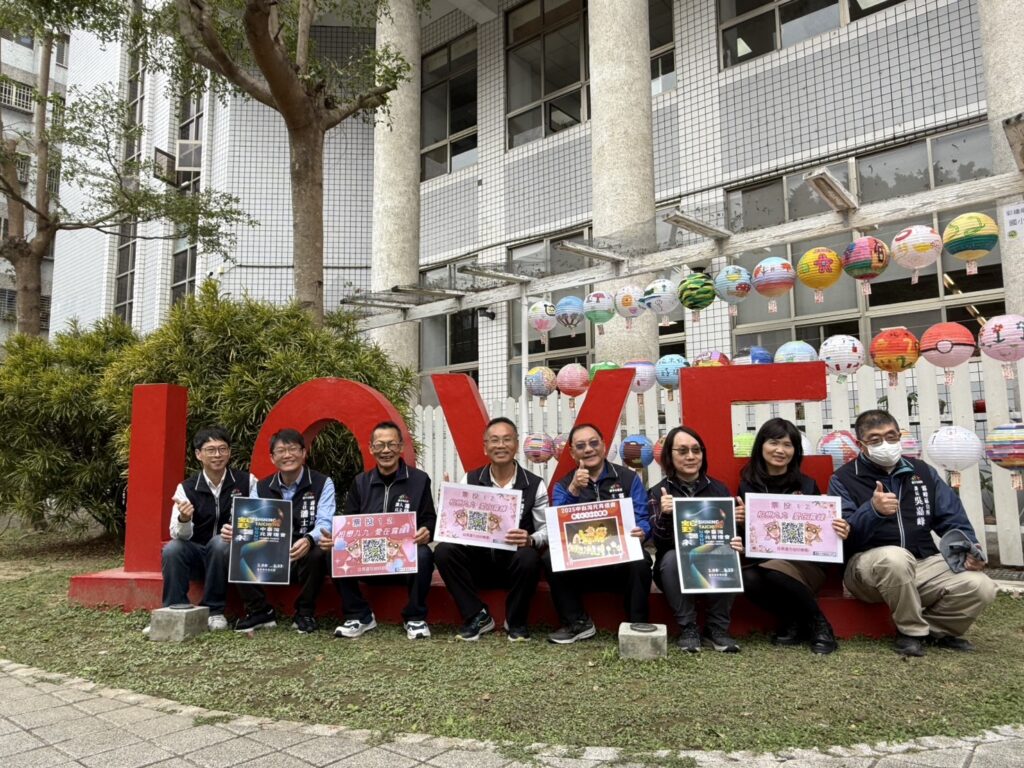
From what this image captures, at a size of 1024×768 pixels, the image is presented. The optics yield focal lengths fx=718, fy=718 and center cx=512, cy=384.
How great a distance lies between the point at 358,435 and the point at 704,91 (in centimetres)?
822

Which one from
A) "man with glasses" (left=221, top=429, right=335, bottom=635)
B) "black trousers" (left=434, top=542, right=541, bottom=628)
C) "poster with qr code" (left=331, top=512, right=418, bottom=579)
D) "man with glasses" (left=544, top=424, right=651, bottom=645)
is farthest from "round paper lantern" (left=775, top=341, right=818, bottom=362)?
"man with glasses" (left=221, top=429, right=335, bottom=635)

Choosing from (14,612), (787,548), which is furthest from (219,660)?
(787,548)

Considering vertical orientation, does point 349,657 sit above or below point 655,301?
below

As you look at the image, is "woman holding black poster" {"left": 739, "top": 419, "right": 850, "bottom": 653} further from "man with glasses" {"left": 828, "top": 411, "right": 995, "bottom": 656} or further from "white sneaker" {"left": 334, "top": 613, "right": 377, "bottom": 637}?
"white sneaker" {"left": 334, "top": 613, "right": 377, "bottom": 637}

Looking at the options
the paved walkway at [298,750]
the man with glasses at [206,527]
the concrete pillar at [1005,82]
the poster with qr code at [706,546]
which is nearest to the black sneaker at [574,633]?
the poster with qr code at [706,546]

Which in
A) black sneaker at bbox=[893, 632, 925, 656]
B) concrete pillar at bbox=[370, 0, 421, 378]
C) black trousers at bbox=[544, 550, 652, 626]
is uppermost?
concrete pillar at bbox=[370, 0, 421, 378]

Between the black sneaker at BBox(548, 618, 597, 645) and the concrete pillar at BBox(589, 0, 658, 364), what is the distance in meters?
5.04

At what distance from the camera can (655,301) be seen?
22.6ft

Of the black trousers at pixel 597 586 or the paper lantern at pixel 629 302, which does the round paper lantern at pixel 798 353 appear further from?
the black trousers at pixel 597 586

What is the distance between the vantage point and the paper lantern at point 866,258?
19.1 ft

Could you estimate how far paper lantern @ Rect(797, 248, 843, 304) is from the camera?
237 inches

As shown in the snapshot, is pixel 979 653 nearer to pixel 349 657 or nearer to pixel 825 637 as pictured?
pixel 825 637

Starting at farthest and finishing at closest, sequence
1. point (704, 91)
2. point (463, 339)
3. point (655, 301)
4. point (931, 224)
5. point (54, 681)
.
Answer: point (463, 339) < point (704, 91) < point (931, 224) < point (655, 301) < point (54, 681)

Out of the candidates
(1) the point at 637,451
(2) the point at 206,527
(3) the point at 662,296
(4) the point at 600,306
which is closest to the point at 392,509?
(2) the point at 206,527
